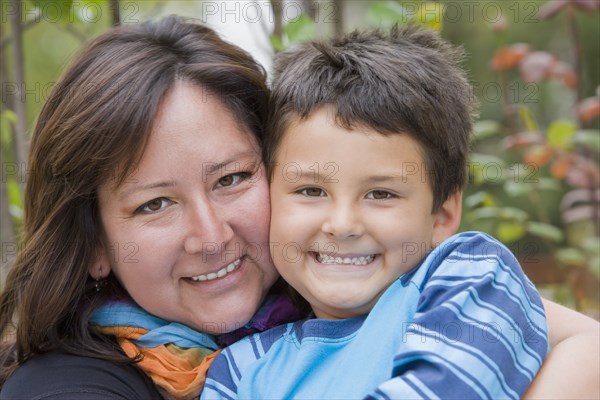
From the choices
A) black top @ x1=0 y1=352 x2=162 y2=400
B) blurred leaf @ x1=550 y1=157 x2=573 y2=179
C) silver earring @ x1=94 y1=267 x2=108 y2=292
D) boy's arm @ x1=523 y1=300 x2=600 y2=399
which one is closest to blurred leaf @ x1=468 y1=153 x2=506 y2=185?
blurred leaf @ x1=550 y1=157 x2=573 y2=179

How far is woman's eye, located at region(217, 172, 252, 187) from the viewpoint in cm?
182

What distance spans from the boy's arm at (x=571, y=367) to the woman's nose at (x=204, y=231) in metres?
0.71

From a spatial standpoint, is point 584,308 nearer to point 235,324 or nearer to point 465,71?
point 465,71

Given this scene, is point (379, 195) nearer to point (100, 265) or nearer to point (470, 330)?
point (470, 330)

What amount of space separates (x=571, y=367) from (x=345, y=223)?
20.4 inches

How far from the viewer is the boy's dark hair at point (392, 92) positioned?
5.52 ft

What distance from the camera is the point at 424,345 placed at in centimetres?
141

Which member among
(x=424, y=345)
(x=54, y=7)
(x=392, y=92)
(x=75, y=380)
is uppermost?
(x=54, y=7)

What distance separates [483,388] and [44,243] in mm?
1051

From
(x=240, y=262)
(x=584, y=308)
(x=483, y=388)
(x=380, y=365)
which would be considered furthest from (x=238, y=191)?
(x=584, y=308)

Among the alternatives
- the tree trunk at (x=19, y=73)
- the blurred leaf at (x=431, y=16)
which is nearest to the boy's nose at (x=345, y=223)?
the blurred leaf at (x=431, y=16)

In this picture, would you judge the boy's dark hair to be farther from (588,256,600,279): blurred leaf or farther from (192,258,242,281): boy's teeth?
(588,256,600,279): blurred leaf

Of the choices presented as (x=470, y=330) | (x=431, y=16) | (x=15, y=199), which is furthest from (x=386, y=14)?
(x=15, y=199)

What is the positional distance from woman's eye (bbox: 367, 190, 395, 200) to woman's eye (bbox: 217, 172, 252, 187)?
1.07ft
